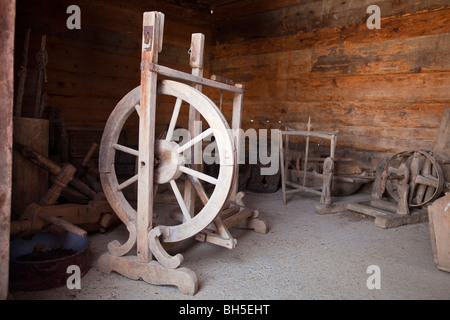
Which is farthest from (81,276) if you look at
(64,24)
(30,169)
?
(64,24)

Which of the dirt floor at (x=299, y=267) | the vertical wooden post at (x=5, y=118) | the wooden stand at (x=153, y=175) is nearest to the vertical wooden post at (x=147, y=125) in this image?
the wooden stand at (x=153, y=175)

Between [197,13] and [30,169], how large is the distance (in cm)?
465

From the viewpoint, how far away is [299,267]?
2748 millimetres

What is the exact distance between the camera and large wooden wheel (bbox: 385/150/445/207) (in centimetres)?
385

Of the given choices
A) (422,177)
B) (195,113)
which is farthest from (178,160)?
(422,177)

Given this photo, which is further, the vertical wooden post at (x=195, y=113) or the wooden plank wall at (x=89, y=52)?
the wooden plank wall at (x=89, y=52)

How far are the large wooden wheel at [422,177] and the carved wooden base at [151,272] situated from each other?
275cm

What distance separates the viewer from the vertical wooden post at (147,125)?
7.56ft

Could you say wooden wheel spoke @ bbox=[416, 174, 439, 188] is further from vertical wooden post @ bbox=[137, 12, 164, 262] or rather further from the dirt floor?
vertical wooden post @ bbox=[137, 12, 164, 262]

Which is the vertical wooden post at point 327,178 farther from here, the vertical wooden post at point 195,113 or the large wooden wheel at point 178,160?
→ the large wooden wheel at point 178,160

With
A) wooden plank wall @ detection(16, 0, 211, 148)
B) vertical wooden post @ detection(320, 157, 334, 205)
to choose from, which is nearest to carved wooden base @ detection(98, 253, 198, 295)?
vertical wooden post @ detection(320, 157, 334, 205)

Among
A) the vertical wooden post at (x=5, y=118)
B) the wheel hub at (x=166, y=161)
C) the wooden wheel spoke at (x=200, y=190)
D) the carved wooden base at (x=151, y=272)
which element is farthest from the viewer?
the wooden wheel spoke at (x=200, y=190)

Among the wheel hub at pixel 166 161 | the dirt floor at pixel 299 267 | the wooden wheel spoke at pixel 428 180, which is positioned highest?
the wheel hub at pixel 166 161
